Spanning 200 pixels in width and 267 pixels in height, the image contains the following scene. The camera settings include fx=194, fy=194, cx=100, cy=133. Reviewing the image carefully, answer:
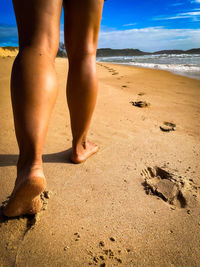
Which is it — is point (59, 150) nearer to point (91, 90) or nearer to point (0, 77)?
point (91, 90)

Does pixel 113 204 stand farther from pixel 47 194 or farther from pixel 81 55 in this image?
pixel 81 55

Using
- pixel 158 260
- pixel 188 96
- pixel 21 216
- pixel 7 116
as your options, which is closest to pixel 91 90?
pixel 21 216

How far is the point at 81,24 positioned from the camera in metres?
0.89

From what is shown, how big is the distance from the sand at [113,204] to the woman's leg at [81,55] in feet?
0.91

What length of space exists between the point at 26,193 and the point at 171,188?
674 mm

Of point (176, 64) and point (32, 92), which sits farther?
point (176, 64)

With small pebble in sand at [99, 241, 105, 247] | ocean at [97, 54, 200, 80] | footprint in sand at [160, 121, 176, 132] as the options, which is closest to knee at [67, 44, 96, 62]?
small pebble in sand at [99, 241, 105, 247]

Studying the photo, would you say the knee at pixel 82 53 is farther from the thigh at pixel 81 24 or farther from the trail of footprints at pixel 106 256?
the trail of footprints at pixel 106 256

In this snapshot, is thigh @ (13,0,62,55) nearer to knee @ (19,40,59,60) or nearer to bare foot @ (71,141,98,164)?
knee @ (19,40,59,60)

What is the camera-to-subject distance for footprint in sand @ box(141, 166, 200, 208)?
0.90 meters

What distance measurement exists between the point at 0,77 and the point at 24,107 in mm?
2833

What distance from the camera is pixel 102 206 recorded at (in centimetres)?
83

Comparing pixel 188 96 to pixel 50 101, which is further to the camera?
pixel 188 96

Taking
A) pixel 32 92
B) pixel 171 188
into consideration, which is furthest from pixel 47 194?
pixel 171 188
